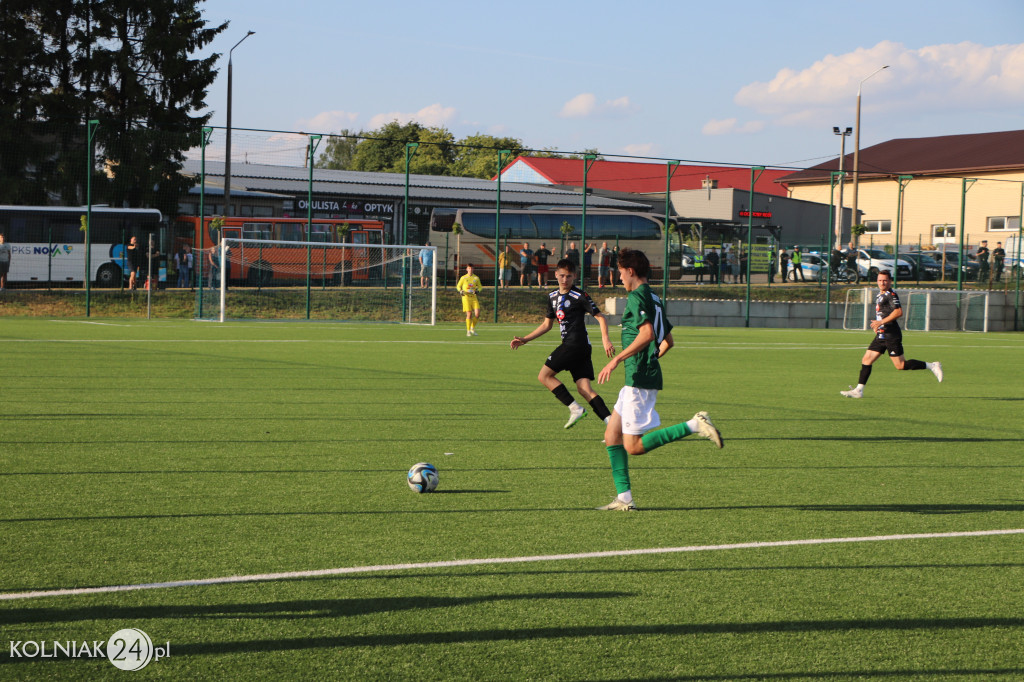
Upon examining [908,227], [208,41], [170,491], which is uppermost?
[208,41]

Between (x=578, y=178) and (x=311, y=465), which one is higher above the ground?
(x=578, y=178)

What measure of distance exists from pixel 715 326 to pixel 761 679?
32427 mm

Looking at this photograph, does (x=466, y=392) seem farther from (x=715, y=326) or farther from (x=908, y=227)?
(x=908, y=227)

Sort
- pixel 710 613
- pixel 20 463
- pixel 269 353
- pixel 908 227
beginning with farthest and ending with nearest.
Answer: pixel 908 227, pixel 269 353, pixel 20 463, pixel 710 613

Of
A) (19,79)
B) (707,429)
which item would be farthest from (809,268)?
(707,429)

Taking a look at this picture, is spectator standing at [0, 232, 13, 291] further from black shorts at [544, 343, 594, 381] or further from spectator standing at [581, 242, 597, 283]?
black shorts at [544, 343, 594, 381]

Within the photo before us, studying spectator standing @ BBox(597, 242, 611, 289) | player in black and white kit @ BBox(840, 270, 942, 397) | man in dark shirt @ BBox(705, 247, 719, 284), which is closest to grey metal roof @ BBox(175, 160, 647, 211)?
spectator standing @ BBox(597, 242, 611, 289)

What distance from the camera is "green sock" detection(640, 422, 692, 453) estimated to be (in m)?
6.74

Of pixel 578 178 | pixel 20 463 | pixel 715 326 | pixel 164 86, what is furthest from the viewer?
pixel 578 178

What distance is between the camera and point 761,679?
3973 millimetres

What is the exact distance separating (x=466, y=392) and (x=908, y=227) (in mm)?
56350

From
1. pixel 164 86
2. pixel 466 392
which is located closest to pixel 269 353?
pixel 466 392

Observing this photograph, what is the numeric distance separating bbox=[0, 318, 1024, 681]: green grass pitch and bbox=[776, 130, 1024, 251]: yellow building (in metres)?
50.8

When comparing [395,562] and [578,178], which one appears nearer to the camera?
[395,562]
